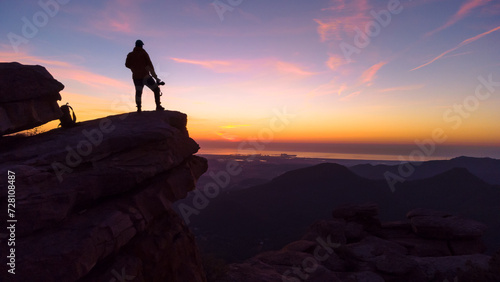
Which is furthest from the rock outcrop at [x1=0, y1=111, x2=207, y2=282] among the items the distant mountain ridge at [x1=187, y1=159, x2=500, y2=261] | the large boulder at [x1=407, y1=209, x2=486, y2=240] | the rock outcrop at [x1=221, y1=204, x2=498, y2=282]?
the distant mountain ridge at [x1=187, y1=159, x2=500, y2=261]

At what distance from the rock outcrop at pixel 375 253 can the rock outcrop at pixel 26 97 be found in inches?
502

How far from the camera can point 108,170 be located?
1041cm

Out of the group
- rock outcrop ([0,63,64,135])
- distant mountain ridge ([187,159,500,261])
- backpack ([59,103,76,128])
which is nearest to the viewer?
rock outcrop ([0,63,64,135])

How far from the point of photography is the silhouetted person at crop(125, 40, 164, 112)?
14988mm

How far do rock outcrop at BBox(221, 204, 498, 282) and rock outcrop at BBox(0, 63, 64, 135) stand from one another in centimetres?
1275

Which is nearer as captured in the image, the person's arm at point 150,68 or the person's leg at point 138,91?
the person's arm at point 150,68

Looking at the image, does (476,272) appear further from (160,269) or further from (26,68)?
(26,68)

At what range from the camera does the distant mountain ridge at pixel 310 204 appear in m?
77.7

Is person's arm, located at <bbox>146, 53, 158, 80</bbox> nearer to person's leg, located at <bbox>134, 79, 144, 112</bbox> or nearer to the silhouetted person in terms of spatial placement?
the silhouetted person

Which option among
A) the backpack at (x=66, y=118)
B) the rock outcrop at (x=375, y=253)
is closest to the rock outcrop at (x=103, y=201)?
the backpack at (x=66, y=118)

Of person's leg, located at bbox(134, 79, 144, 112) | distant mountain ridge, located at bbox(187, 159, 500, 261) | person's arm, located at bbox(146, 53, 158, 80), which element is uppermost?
person's arm, located at bbox(146, 53, 158, 80)

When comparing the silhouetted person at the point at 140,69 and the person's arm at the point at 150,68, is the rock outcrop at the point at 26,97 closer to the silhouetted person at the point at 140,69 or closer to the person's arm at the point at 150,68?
the silhouetted person at the point at 140,69

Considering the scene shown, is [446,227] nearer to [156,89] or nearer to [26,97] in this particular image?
[156,89]

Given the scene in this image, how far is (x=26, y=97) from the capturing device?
36.9ft
